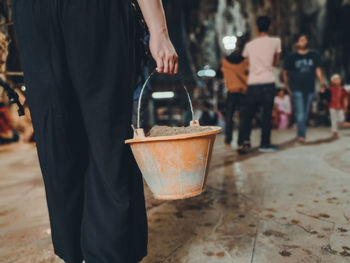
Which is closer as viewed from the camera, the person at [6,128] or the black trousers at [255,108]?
the black trousers at [255,108]

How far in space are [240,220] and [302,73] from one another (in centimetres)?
387

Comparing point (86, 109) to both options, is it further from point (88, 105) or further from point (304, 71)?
point (304, 71)

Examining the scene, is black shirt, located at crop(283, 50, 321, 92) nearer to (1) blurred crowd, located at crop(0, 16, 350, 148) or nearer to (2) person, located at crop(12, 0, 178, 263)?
(1) blurred crowd, located at crop(0, 16, 350, 148)

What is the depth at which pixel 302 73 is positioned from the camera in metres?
4.68

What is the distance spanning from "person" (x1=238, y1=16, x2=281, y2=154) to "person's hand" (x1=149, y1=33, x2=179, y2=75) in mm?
3244

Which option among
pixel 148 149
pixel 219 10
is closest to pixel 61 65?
pixel 148 149

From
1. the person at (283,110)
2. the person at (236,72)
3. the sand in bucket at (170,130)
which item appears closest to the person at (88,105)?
the sand in bucket at (170,130)

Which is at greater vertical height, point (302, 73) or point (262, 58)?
point (262, 58)

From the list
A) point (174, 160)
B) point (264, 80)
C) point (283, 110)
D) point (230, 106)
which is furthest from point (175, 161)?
point (283, 110)

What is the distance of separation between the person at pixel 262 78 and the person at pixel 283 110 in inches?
183

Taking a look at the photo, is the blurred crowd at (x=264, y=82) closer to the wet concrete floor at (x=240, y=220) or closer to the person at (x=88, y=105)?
the wet concrete floor at (x=240, y=220)

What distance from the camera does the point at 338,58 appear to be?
1134 cm

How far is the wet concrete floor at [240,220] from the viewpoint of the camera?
131 cm

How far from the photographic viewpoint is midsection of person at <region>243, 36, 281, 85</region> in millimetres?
3949
